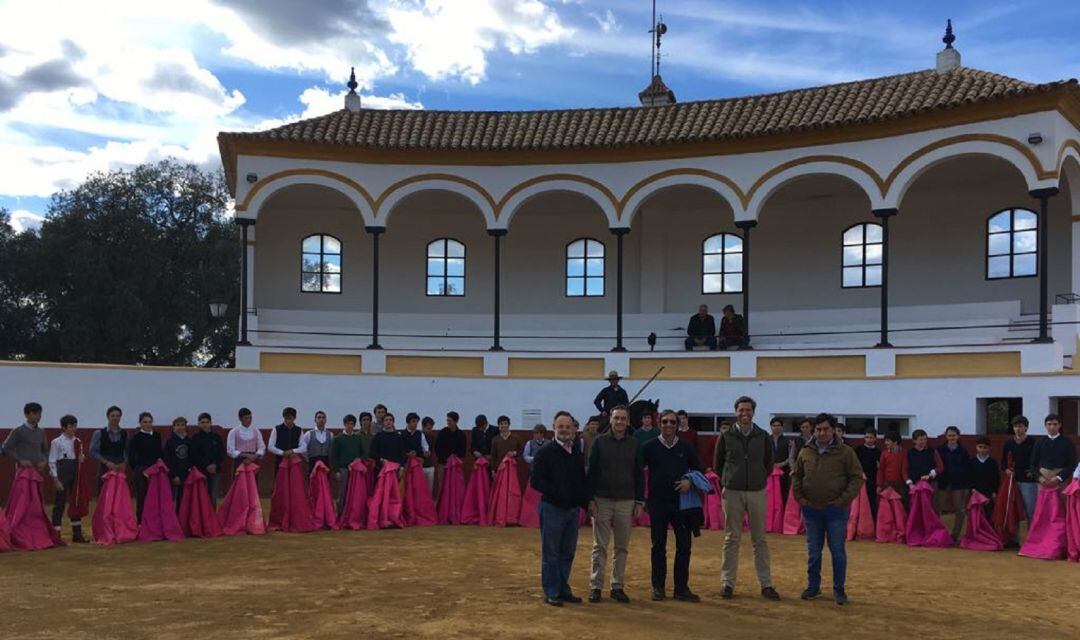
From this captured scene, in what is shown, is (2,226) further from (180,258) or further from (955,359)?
(955,359)

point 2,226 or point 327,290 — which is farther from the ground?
point 2,226

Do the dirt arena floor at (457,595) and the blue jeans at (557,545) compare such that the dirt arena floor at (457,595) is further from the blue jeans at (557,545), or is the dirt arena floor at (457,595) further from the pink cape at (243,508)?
the pink cape at (243,508)

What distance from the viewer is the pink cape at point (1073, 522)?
38.9 feet

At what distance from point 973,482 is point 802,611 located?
18.9 feet

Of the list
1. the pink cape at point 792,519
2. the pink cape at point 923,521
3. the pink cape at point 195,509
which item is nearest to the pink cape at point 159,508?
the pink cape at point 195,509

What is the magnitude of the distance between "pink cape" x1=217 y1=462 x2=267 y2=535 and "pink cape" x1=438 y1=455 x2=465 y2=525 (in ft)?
9.12

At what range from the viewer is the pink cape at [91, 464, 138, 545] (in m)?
A: 12.5

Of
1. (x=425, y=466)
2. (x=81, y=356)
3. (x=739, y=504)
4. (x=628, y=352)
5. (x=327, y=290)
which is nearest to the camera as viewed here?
(x=739, y=504)

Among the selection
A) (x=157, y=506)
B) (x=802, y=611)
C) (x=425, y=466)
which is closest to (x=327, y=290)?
(x=425, y=466)

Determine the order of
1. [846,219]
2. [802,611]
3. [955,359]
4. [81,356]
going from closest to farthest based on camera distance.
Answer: [802,611], [955,359], [846,219], [81,356]

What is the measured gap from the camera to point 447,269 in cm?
2492

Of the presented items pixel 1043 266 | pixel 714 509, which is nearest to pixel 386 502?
pixel 714 509

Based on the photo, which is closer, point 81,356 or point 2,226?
point 81,356

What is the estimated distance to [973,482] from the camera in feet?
43.2
